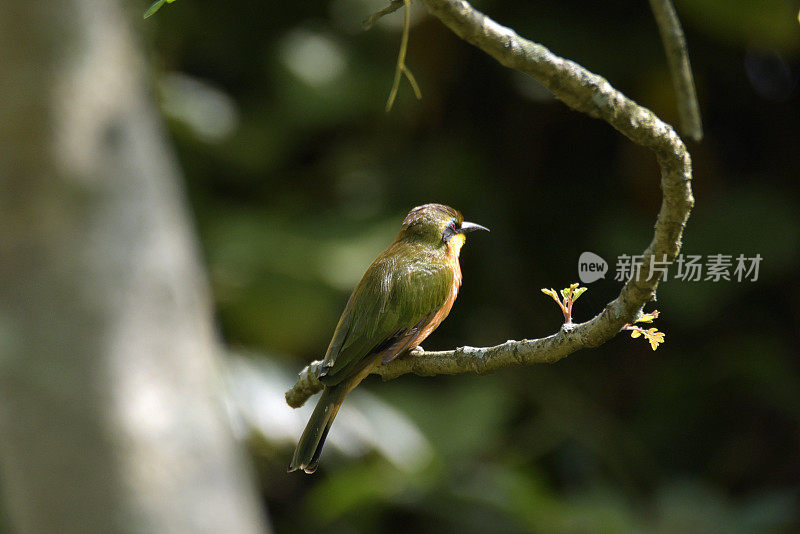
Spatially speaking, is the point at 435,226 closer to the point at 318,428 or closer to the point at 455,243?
the point at 455,243

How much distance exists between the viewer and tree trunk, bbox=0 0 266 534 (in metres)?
3.99

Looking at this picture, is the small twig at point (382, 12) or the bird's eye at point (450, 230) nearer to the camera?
the small twig at point (382, 12)

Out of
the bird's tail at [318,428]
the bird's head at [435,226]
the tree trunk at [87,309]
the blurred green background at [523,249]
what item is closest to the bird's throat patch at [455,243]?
the bird's head at [435,226]

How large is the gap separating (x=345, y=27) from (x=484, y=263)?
201 centimetres

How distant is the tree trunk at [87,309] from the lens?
3.99 metres

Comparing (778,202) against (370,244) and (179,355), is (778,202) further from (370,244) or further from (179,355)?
(179,355)

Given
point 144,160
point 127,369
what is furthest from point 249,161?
point 127,369

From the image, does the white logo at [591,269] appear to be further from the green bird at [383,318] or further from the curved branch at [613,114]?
the green bird at [383,318]

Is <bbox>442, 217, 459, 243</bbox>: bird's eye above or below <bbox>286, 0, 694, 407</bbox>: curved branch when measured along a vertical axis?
above

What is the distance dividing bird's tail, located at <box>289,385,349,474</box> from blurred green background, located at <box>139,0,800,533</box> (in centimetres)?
371

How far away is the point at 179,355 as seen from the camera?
13.9ft

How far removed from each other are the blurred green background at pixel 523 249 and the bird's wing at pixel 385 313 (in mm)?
3708

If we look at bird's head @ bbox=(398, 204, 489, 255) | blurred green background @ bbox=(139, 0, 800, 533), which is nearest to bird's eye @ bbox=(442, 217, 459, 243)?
bird's head @ bbox=(398, 204, 489, 255)

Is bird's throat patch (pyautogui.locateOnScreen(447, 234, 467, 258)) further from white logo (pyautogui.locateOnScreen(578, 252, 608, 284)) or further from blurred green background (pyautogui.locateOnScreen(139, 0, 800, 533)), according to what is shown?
blurred green background (pyautogui.locateOnScreen(139, 0, 800, 533))
